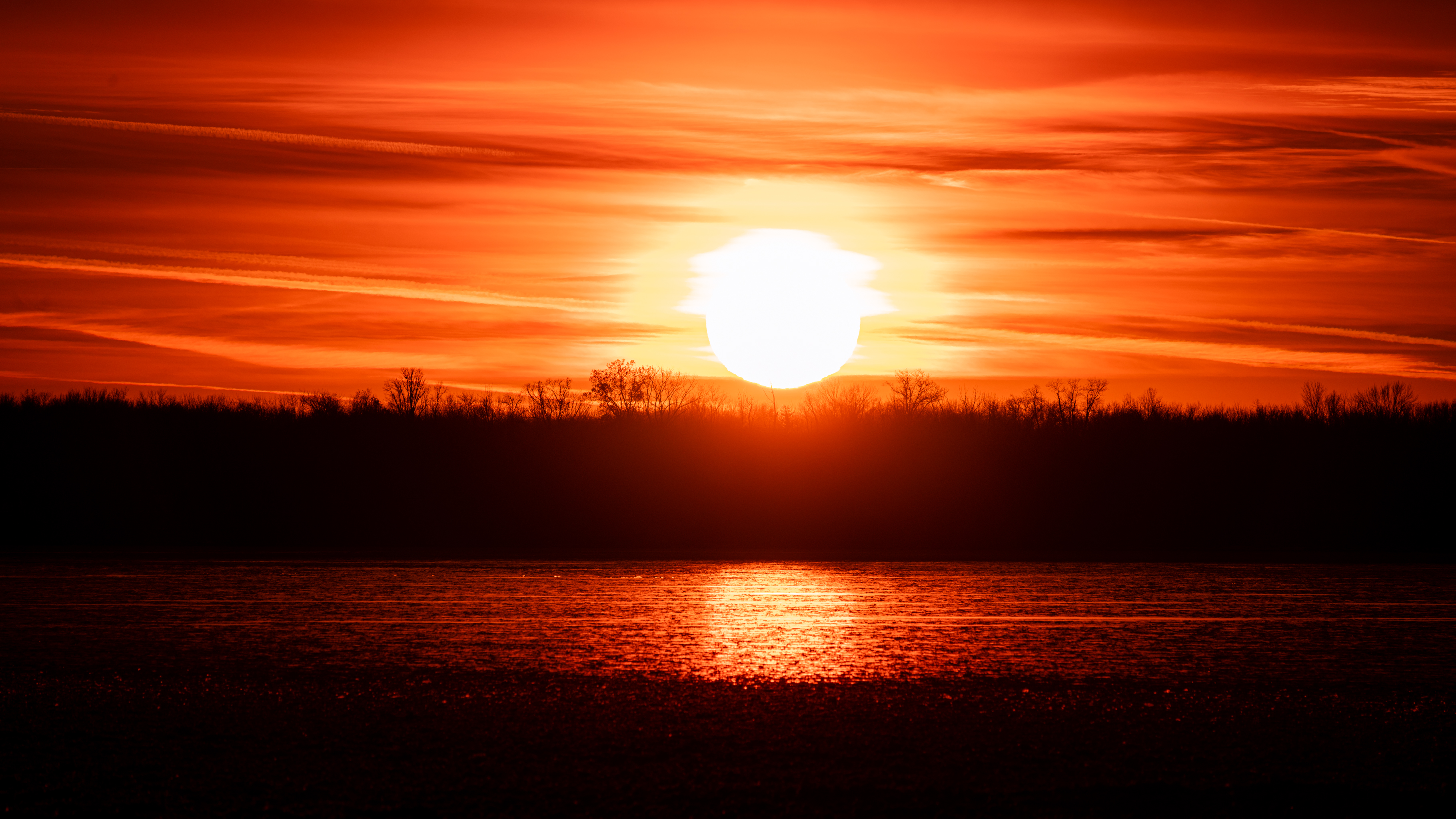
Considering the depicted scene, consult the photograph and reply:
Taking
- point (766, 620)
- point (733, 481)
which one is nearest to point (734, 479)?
point (733, 481)

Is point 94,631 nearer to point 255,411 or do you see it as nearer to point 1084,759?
point 1084,759

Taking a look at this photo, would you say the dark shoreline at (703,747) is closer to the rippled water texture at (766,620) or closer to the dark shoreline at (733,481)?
the rippled water texture at (766,620)

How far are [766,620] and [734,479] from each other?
2821 centimetres

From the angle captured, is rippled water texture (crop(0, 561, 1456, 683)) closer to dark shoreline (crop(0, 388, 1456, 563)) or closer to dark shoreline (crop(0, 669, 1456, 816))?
dark shoreline (crop(0, 669, 1456, 816))

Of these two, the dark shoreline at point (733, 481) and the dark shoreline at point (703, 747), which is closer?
the dark shoreline at point (703, 747)

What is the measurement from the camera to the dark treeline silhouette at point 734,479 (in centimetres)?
4091

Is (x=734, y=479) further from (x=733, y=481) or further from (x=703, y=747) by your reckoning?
(x=703, y=747)

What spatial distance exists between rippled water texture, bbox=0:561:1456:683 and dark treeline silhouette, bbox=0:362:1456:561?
1533 centimetres

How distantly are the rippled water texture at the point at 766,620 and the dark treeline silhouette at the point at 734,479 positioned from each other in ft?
50.3

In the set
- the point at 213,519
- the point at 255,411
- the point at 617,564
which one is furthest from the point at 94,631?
the point at 255,411

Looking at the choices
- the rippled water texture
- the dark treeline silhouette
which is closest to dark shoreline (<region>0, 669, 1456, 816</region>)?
the rippled water texture

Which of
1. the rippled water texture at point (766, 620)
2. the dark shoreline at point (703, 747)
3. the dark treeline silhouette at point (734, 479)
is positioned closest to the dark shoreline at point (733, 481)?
the dark treeline silhouette at point (734, 479)

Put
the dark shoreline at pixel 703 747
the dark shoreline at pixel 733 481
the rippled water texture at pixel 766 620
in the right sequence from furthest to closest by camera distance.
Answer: the dark shoreline at pixel 733 481
the rippled water texture at pixel 766 620
the dark shoreline at pixel 703 747

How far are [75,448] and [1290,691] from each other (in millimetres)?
43744
